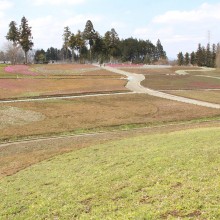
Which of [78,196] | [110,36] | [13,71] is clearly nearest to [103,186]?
[78,196]

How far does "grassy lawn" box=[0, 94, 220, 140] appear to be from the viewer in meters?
33.1

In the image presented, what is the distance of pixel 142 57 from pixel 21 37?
87.4 m

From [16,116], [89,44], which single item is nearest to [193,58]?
[89,44]

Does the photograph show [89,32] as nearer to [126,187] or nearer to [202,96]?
[202,96]

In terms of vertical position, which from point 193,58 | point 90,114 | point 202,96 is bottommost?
point 90,114

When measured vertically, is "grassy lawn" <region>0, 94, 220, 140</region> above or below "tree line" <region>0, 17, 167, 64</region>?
below

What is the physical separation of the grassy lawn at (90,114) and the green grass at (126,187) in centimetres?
1608

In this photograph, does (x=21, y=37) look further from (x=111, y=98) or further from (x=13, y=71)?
(x=111, y=98)

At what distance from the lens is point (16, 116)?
37.4 metres

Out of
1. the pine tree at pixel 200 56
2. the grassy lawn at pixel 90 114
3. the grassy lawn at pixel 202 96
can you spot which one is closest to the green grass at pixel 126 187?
the grassy lawn at pixel 90 114

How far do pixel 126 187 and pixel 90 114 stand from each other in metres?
27.9

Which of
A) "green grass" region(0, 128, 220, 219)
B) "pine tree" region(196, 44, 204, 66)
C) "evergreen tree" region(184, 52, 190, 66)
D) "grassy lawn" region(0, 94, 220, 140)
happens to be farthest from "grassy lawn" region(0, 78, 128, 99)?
"evergreen tree" region(184, 52, 190, 66)

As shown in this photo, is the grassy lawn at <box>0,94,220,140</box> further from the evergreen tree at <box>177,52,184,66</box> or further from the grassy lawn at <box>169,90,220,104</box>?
the evergreen tree at <box>177,52,184,66</box>

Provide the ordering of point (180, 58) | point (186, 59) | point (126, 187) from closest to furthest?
1. point (126, 187)
2. point (186, 59)
3. point (180, 58)
